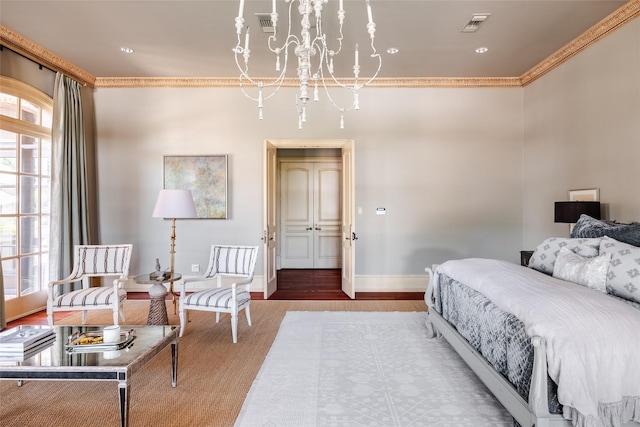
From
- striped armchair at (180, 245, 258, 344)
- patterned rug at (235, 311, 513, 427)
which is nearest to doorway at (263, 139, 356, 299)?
striped armchair at (180, 245, 258, 344)

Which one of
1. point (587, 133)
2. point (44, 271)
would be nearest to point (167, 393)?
point (44, 271)

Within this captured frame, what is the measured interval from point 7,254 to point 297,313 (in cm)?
340

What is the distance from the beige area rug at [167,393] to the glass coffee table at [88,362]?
1.29 ft

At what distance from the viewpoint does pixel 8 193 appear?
4.02 meters

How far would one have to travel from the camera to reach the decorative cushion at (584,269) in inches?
89.4

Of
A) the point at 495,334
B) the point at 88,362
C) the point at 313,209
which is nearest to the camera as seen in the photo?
the point at 88,362

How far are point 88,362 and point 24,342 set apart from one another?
423 mm

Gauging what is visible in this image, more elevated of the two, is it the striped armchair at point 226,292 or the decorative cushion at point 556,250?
the decorative cushion at point 556,250

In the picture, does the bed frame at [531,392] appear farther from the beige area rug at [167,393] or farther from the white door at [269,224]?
the white door at [269,224]

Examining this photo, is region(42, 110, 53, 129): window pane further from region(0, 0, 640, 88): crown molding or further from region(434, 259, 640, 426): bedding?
region(434, 259, 640, 426): bedding

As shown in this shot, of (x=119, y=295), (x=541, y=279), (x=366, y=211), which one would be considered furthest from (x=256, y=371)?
(x=366, y=211)

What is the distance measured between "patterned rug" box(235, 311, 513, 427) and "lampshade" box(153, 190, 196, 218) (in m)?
1.62

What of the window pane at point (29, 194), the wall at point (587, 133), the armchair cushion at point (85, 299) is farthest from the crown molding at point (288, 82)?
the armchair cushion at point (85, 299)

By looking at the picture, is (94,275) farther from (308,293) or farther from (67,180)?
(308,293)
